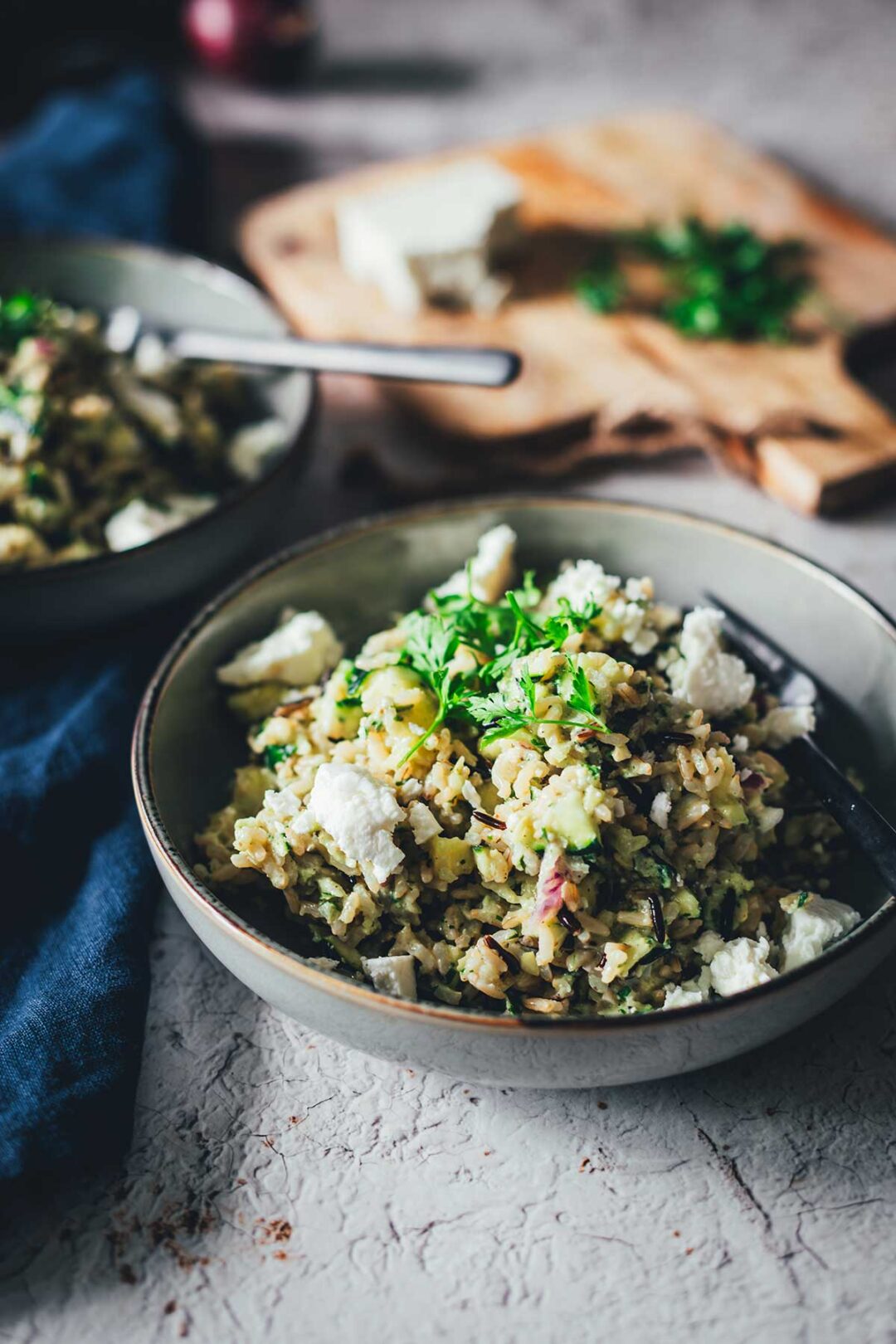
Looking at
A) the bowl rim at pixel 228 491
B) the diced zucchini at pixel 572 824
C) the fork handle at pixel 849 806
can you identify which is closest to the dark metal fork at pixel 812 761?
the fork handle at pixel 849 806

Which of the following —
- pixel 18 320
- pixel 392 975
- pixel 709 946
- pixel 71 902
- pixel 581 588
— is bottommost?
pixel 71 902

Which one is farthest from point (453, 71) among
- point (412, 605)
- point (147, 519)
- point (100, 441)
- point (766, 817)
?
point (766, 817)

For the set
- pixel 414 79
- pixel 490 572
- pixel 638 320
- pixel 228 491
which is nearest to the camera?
pixel 490 572

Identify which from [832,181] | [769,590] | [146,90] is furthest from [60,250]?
[832,181]

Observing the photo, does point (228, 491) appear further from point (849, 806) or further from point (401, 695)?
point (849, 806)

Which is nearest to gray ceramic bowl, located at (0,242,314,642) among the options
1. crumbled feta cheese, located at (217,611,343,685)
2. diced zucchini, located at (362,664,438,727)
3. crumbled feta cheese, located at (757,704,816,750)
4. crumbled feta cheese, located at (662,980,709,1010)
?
crumbled feta cheese, located at (217,611,343,685)

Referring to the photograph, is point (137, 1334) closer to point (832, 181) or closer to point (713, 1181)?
point (713, 1181)

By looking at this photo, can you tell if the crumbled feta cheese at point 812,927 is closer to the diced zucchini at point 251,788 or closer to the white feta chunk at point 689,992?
the white feta chunk at point 689,992
